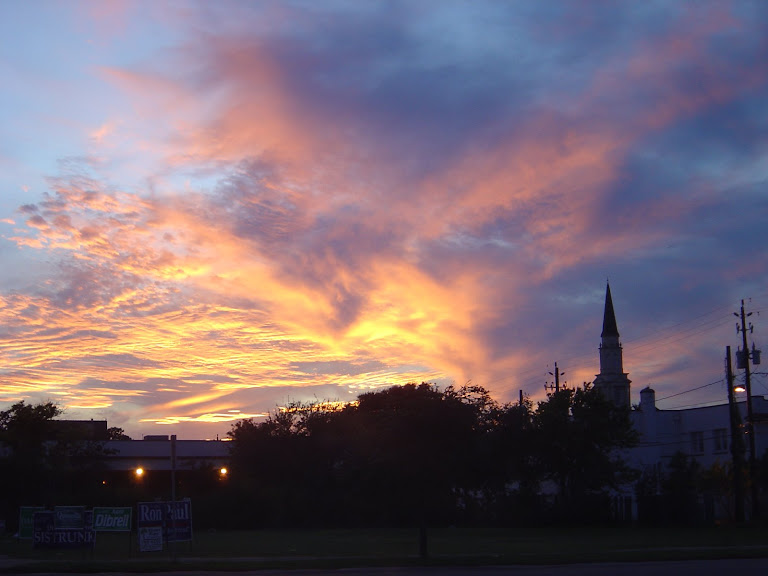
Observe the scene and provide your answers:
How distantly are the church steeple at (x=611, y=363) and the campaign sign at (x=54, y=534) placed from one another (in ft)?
302

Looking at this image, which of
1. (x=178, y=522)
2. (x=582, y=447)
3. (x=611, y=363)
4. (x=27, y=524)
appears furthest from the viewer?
(x=611, y=363)

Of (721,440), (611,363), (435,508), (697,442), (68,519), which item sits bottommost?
(435,508)

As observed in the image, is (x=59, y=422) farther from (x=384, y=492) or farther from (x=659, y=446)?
(x=659, y=446)

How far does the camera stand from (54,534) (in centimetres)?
3141

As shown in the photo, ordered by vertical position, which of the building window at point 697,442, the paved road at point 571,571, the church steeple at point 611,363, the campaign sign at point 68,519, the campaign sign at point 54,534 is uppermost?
the church steeple at point 611,363

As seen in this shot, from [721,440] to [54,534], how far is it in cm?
5755

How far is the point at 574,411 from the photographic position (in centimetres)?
6481

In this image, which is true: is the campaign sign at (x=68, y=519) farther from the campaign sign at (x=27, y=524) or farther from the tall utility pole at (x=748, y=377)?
the tall utility pole at (x=748, y=377)

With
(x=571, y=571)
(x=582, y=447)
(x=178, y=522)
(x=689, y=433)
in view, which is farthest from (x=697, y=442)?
(x=571, y=571)

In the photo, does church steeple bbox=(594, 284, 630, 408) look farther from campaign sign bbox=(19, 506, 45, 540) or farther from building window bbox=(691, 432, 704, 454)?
campaign sign bbox=(19, 506, 45, 540)

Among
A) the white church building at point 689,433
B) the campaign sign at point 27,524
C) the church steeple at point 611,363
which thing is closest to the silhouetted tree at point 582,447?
the white church building at point 689,433

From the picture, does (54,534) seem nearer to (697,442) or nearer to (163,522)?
(163,522)

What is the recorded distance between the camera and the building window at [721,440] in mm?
71963

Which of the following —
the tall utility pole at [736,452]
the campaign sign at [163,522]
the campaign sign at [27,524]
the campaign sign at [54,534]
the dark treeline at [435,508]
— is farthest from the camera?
the dark treeline at [435,508]
